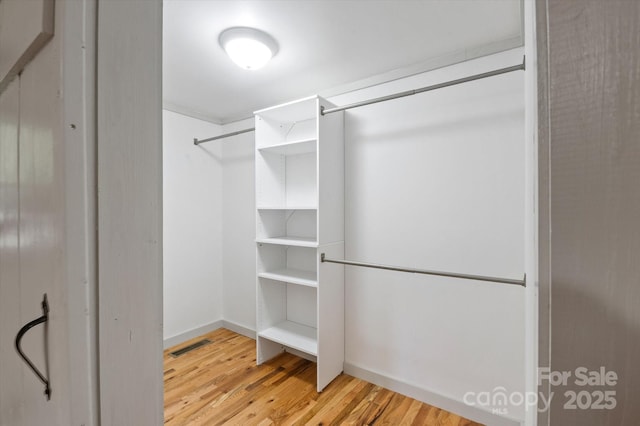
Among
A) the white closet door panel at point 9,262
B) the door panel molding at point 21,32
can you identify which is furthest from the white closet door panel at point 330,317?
the door panel molding at point 21,32

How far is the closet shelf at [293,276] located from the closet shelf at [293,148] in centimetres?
108

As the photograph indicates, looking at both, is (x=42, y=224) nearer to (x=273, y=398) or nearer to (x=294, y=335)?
(x=273, y=398)

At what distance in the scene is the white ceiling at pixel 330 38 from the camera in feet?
4.46

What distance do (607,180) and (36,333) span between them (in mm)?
909

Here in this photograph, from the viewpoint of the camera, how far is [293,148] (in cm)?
230

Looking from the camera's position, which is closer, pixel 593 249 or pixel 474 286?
pixel 593 249

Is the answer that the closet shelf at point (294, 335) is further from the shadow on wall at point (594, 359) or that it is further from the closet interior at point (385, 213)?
the shadow on wall at point (594, 359)

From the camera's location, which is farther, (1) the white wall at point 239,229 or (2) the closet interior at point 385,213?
(1) the white wall at point 239,229

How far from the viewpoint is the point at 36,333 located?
20.7 inches

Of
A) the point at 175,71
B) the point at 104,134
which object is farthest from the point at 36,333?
the point at 175,71

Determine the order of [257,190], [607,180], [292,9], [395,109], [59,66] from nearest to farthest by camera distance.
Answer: [607,180] < [59,66] < [292,9] < [395,109] < [257,190]

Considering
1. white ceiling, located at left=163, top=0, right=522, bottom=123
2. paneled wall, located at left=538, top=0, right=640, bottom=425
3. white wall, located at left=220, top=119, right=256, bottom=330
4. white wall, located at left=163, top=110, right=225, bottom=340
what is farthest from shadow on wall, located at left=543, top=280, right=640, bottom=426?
white wall, located at left=163, top=110, right=225, bottom=340

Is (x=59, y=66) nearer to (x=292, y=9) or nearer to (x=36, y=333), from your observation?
(x=36, y=333)

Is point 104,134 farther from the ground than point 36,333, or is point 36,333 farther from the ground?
point 104,134
